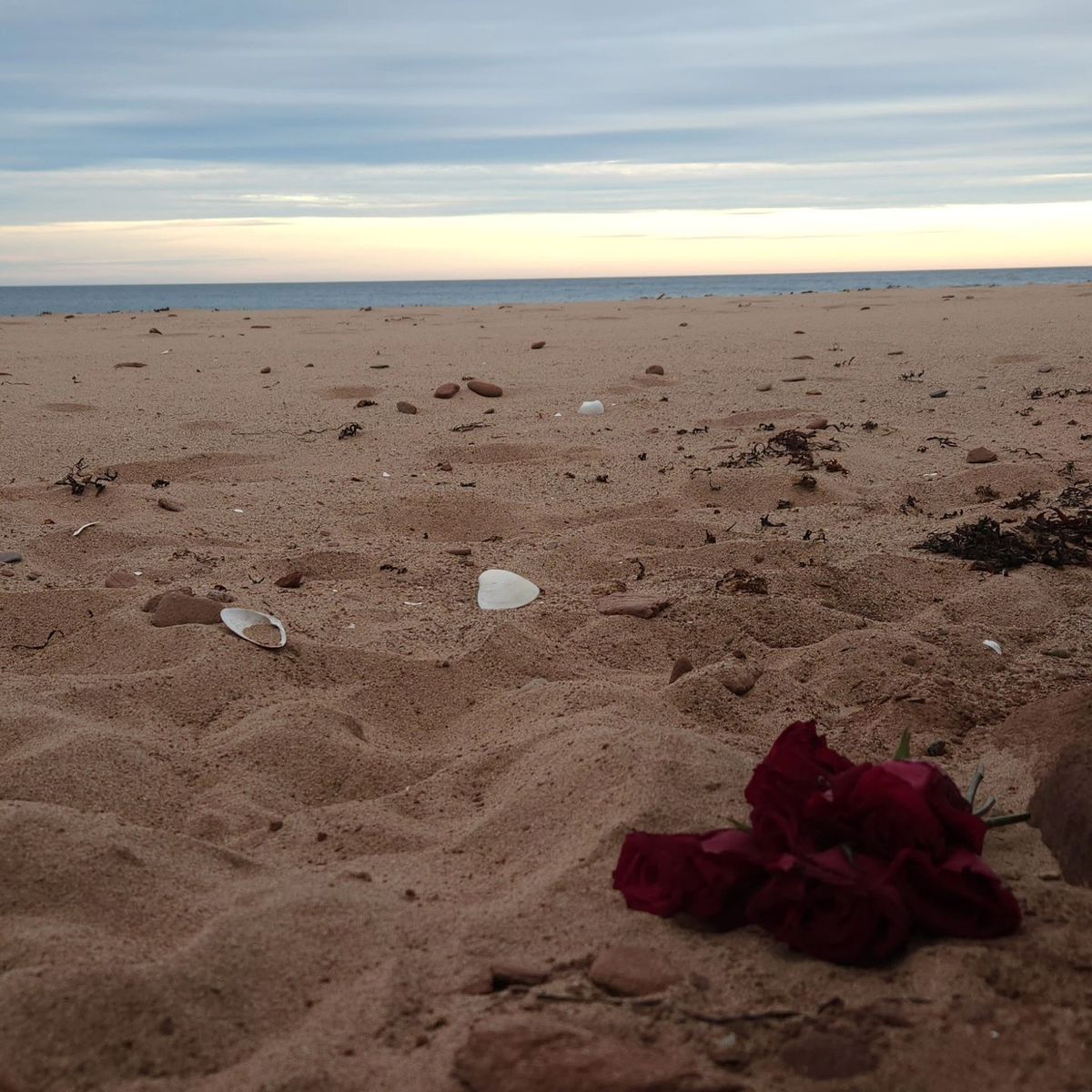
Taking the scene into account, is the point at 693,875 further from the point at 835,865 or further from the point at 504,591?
the point at 504,591

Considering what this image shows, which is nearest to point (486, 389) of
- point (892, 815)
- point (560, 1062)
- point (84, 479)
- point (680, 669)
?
point (84, 479)

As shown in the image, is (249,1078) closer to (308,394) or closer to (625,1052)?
(625,1052)

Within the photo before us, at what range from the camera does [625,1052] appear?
3.93ft

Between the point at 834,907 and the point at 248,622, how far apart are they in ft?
5.43

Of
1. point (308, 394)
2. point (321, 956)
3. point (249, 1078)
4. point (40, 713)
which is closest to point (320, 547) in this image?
point (40, 713)

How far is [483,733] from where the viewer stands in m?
2.22

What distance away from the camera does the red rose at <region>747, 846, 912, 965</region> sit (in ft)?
4.36

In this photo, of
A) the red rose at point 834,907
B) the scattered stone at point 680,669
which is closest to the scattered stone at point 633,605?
the scattered stone at point 680,669

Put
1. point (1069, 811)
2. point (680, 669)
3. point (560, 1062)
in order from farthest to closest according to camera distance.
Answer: point (680, 669), point (1069, 811), point (560, 1062)

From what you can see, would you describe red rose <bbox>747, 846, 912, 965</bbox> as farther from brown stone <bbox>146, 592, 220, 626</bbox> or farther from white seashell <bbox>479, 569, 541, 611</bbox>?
brown stone <bbox>146, 592, 220, 626</bbox>

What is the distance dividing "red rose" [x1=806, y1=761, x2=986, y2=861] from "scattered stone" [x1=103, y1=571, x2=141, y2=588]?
2.10m

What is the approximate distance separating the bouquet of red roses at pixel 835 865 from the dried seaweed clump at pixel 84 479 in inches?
115

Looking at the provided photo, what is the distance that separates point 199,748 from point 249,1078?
946 millimetres

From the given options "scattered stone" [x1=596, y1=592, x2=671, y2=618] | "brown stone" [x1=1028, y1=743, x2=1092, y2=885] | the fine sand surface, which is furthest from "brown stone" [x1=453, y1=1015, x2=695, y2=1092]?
"scattered stone" [x1=596, y1=592, x2=671, y2=618]
